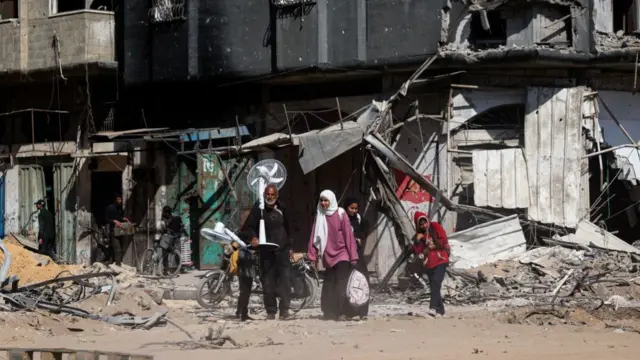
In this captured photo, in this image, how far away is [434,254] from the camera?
47.3 ft

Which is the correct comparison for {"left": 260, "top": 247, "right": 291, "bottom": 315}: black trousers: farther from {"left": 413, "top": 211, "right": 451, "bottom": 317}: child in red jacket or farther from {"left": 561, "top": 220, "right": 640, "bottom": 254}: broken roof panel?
{"left": 561, "top": 220, "right": 640, "bottom": 254}: broken roof panel

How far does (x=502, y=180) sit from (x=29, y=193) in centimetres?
1176

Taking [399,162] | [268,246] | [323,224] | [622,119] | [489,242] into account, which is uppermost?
[622,119]

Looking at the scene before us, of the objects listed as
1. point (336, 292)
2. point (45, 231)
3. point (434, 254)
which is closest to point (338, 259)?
point (336, 292)

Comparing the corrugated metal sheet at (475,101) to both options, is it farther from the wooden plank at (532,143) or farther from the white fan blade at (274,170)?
the white fan blade at (274,170)

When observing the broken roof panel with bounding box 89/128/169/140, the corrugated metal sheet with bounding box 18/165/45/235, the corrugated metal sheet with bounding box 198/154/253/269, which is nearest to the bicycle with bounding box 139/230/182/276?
the corrugated metal sheet with bounding box 198/154/253/269

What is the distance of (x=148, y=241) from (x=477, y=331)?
11732 mm

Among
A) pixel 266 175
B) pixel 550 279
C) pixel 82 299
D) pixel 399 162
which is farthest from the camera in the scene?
pixel 399 162

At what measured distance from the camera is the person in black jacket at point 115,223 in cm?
2347

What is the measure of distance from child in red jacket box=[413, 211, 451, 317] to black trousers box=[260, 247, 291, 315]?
1724mm

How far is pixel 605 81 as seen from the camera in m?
20.0

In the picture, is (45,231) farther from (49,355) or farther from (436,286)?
(49,355)

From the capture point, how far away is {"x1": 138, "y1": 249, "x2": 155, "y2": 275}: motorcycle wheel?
22.0 metres

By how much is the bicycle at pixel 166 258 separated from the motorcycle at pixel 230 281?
5325mm
